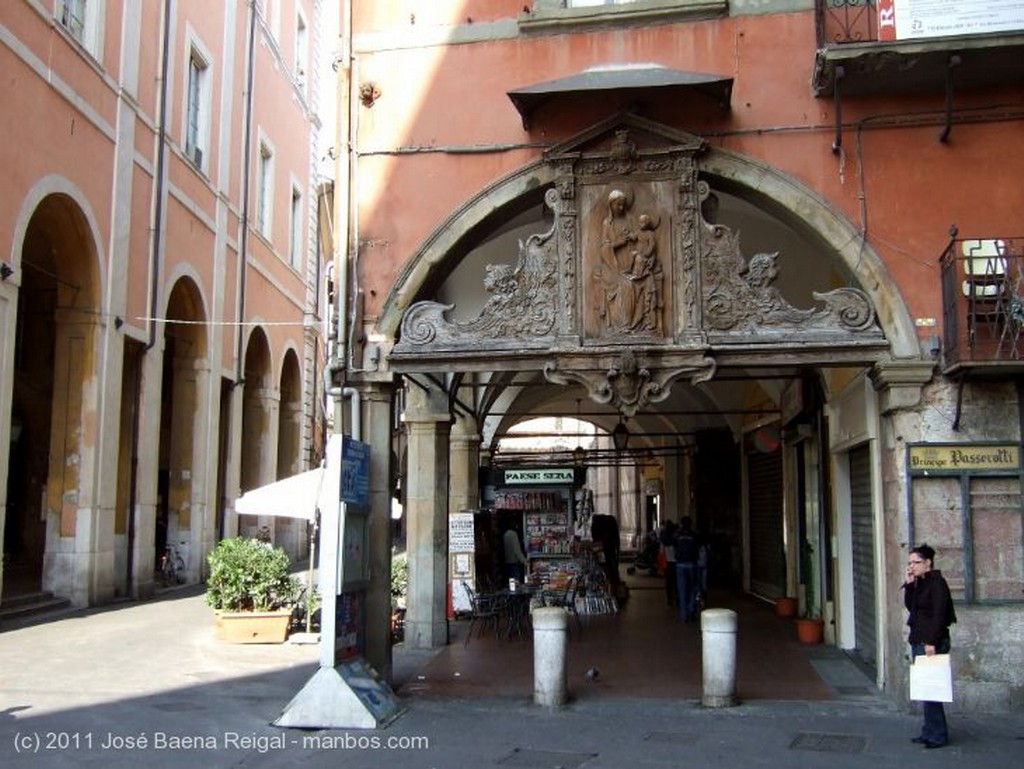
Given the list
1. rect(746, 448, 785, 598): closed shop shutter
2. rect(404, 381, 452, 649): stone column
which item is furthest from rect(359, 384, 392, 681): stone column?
rect(746, 448, 785, 598): closed shop shutter

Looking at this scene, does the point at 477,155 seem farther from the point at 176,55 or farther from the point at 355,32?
the point at 176,55

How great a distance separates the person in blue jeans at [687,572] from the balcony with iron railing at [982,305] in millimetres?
7429

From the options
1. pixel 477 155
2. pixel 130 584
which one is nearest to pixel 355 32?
pixel 477 155

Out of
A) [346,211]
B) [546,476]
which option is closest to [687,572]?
[546,476]

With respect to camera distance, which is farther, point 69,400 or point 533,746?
point 69,400

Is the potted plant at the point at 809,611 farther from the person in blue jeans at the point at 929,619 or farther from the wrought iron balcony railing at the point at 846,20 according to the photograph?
the wrought iron balcony railing at the point at 846,20

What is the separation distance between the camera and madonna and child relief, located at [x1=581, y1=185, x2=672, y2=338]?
9664mm

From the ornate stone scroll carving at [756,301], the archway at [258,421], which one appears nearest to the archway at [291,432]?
the archway at [258,421]

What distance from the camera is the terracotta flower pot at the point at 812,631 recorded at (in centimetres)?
1366

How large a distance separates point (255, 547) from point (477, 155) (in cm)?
705

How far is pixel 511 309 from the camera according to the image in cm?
991

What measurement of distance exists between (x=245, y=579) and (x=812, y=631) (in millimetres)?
7753

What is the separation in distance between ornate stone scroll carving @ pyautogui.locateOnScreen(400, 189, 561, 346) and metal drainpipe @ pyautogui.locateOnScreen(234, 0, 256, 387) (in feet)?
54.8

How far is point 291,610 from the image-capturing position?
46.2ft
